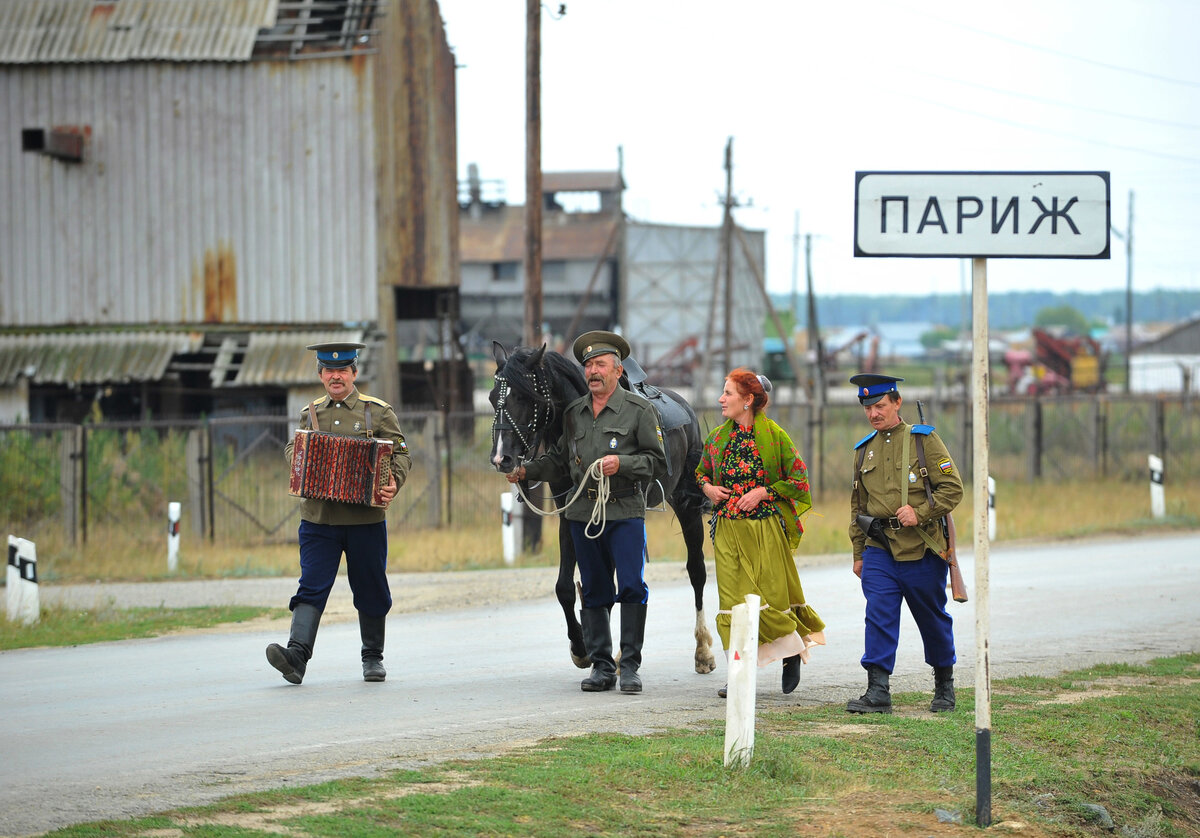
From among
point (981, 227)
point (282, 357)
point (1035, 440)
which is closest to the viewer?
point (981, 227)

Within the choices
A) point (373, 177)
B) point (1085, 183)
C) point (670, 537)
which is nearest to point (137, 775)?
point (1085, 183)

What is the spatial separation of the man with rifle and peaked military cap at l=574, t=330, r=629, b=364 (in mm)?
1646

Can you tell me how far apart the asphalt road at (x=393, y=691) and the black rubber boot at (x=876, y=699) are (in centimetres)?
49

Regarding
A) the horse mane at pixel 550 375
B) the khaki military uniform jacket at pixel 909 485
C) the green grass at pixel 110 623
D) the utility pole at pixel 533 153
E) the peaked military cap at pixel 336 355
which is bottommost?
the green grass at pixel 110 623

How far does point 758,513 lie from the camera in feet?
27.5

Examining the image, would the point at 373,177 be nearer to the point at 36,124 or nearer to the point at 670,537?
the point at 36,124

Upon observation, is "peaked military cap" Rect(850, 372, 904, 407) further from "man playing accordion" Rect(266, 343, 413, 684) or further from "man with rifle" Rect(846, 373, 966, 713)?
"man playing accordion" Rect(266, 343, 413, 684)

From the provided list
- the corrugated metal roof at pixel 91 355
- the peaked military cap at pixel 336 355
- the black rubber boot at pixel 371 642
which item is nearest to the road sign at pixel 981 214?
the peaked military cap at pixel 336 355

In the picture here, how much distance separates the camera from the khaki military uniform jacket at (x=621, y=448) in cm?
866

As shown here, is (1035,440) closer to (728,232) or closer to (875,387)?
(728,232)

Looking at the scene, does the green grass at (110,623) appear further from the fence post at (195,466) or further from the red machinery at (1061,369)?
the red machinery at (1061,369)

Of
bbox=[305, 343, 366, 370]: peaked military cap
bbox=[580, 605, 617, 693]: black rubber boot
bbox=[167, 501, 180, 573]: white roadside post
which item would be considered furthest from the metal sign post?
bbox=[167, 501, 180, 573]: white roadside post

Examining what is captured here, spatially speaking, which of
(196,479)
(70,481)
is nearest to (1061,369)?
(196,479)

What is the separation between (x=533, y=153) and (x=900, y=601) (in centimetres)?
1264
